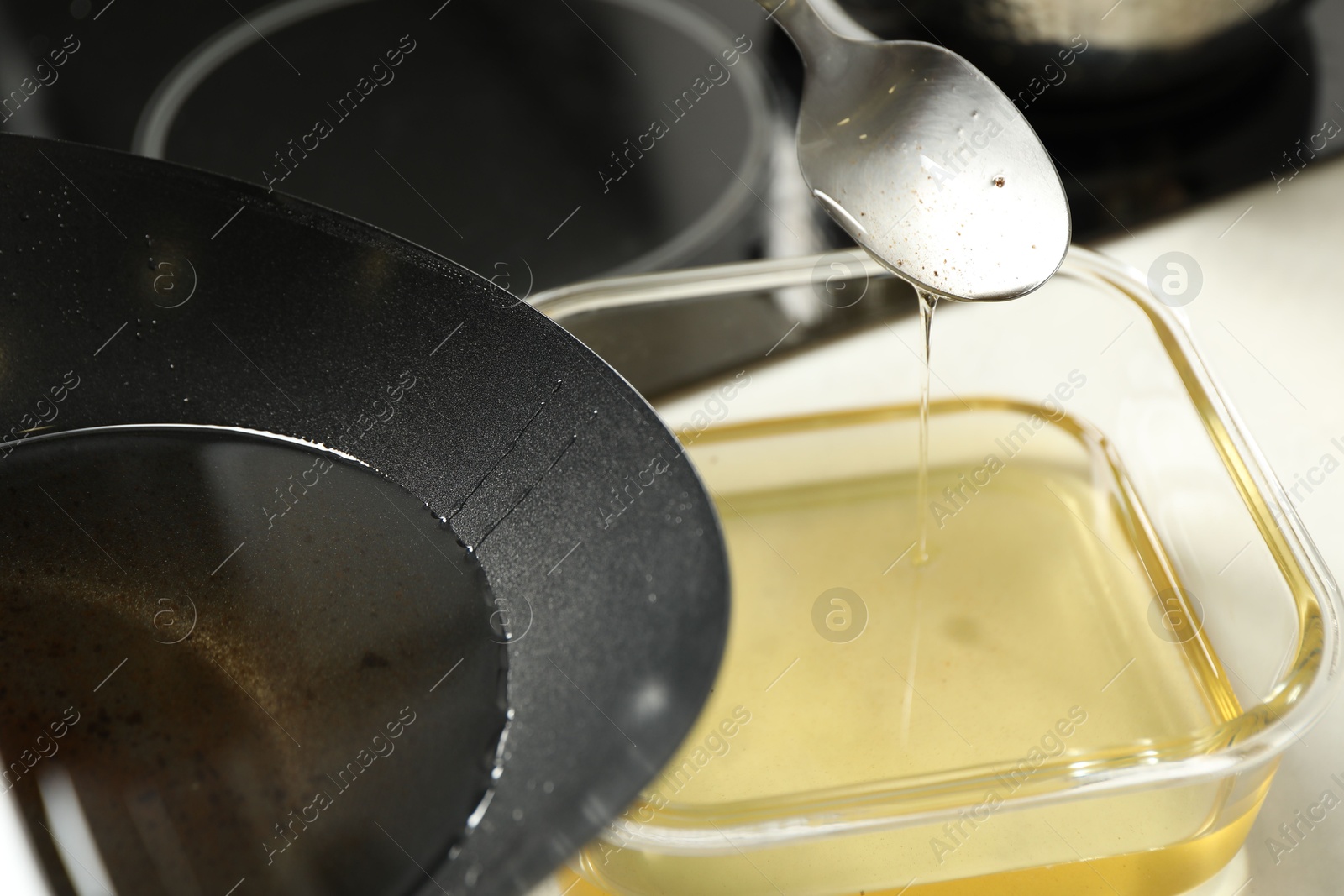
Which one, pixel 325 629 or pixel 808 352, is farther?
pixel 808 352

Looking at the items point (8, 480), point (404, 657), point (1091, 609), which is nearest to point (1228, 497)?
point (1091, 609)

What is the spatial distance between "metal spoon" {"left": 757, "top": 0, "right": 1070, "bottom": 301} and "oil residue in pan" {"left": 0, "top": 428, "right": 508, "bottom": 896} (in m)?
0.18

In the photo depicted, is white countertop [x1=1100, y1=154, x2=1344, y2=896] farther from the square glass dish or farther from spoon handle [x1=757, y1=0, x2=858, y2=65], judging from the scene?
spoon handle [x1=757, y1=0, x2=858, y2=65]

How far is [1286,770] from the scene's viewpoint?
0.43 meters

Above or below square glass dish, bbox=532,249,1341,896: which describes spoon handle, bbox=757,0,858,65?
above

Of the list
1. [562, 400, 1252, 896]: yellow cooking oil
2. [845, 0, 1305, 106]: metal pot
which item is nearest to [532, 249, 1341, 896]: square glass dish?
[562, 400, 1252, 896]: yellow cooking oil

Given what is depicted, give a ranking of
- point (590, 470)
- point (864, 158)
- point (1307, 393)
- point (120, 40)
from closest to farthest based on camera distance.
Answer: point (590, 470) < point (864, 158) < point (1307, 393) < point (120, 40)

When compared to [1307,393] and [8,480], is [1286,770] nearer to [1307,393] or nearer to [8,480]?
[1307,393]

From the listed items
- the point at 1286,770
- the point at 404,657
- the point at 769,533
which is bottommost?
the point at 1286,770

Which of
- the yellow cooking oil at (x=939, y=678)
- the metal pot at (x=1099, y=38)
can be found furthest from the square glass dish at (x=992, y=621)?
the metal pot at (x=1099, y=38)

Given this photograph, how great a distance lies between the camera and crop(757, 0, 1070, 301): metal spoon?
1.29ft

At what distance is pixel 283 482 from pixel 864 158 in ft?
0.69

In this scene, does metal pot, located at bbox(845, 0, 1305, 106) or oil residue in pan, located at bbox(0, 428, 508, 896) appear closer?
oil residue in pan, located at bbox(0, 428, 508, 896)

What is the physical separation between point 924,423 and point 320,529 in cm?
22
